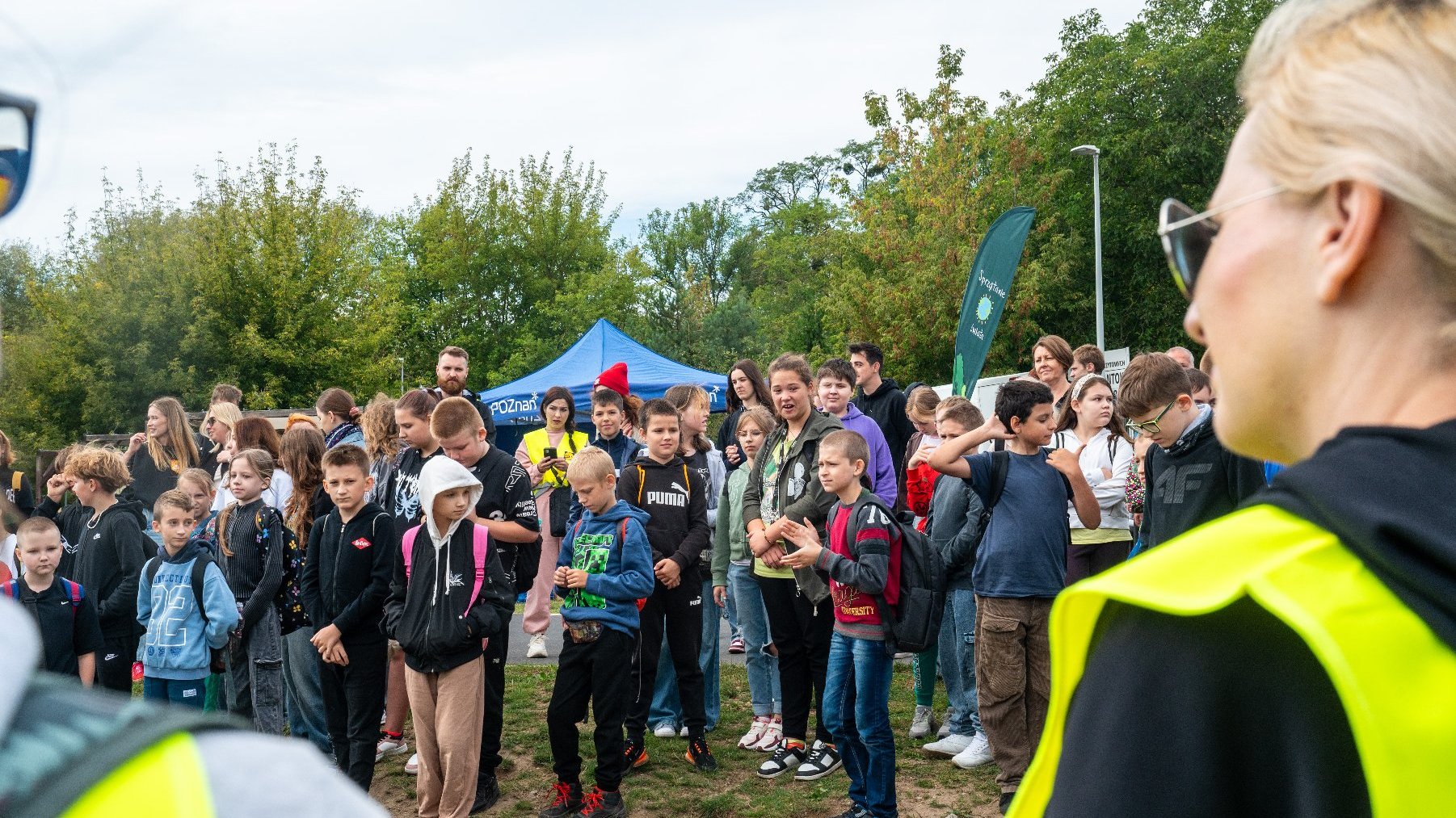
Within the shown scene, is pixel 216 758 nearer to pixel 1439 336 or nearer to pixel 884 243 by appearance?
pixel 1439 336

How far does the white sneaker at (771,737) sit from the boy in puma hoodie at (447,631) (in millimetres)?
1984

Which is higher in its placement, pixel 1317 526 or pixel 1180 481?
pixel 1317 526

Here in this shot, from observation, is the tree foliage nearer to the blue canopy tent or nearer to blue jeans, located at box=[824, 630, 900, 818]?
the blue canopy tent

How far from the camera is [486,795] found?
5.94 metres

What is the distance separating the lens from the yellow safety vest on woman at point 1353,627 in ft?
2.31

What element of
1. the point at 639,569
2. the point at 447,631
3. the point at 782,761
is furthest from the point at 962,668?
the point at 447,631

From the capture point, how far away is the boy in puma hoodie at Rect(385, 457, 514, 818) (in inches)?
206

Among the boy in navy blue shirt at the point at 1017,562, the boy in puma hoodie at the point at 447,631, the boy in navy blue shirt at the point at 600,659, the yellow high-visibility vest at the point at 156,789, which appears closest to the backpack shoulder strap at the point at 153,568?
the boy in puma hoodie at the point at 447,631

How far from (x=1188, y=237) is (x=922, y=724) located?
20.1 feet

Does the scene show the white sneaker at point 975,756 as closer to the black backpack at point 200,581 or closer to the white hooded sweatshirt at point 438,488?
the white hooded sweatshirt at point 438,488

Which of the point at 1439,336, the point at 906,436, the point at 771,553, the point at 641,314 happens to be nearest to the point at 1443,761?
the point at 1439,336

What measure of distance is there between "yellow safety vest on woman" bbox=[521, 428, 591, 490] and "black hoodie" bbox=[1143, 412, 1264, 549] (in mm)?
4682

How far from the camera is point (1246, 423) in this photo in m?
0.99

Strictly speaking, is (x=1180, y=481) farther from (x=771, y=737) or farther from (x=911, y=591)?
(x=771, y=737)
